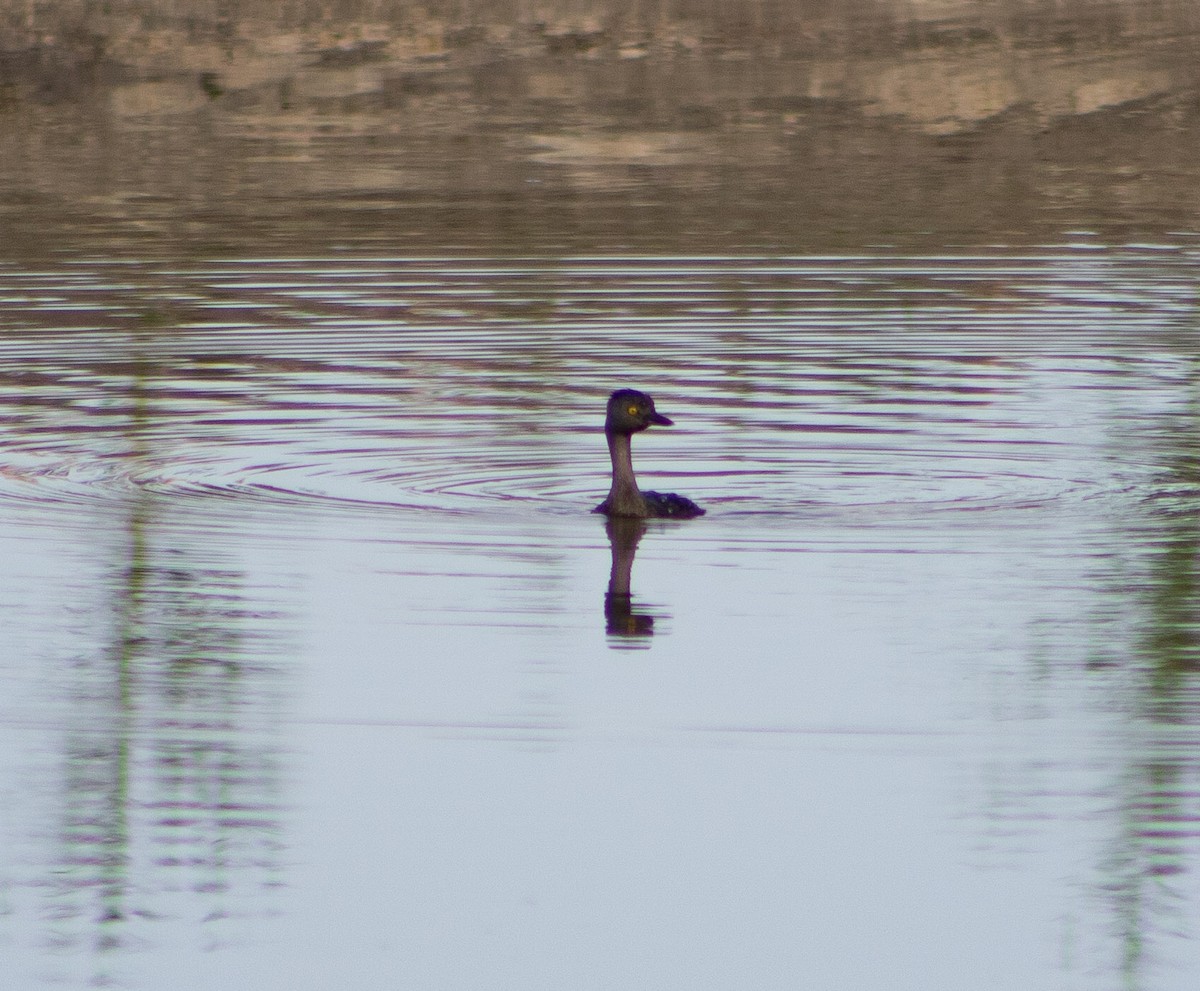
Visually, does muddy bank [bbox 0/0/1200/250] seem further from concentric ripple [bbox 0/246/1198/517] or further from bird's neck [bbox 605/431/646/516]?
bird's neck [bbox 605/431/646/516]

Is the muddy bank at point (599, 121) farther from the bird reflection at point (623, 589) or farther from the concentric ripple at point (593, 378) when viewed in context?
the bird reflection at point (623, 589)

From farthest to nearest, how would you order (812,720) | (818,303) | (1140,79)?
(1140,79), (818,303), (812,720)

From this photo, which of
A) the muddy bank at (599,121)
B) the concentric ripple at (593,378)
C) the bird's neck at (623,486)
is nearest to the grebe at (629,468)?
the bird's neck at (623,486)

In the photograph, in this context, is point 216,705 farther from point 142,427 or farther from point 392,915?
point 142,427

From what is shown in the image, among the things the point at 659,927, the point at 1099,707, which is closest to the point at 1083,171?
the point at 1099,707

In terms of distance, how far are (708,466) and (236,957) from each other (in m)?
7.92

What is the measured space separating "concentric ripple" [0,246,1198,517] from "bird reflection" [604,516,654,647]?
727 mm

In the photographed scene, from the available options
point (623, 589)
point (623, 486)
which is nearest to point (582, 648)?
point (623, 589)

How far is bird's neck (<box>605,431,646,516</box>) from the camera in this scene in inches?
507

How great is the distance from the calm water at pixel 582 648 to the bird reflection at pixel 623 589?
0.10ft

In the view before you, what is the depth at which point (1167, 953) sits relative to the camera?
Answer: 6.88m

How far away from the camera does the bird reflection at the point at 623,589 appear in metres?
10.6

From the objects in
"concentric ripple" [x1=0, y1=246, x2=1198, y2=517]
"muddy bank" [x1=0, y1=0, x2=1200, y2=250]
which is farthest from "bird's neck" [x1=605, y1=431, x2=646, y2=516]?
"muddy bank" [x1=0, y1=0, x2=1200, y2=250]

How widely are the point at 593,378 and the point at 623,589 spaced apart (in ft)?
20.5
